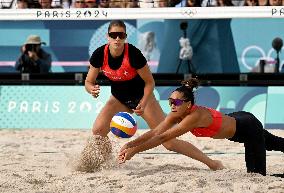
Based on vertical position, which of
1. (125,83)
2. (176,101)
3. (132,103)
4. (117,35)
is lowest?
(132,103)

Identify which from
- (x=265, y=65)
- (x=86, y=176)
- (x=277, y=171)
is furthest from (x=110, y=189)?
(x=265, y=65)

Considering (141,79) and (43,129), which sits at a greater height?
(141,79)

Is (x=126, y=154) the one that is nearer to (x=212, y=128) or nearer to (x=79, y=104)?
(x=212, y=128)

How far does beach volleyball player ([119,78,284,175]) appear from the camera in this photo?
19.3 feet

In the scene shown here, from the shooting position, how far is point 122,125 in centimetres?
661

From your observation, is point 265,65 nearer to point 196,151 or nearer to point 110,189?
point 196,151

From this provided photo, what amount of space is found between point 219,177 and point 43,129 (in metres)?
5.63

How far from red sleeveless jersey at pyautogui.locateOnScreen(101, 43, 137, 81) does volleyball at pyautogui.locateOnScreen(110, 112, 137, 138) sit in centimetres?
36

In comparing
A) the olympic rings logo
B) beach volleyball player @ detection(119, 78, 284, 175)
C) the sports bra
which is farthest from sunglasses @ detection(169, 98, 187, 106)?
the olympic rings logo

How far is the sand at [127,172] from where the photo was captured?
5.76 metres

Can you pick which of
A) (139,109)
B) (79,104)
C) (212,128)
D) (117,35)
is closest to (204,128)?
(212,128)

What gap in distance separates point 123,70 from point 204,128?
1.05 metres

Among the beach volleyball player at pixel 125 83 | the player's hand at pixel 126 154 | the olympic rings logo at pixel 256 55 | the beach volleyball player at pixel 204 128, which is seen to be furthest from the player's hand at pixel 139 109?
the olympic rings logo at pixel 256 55

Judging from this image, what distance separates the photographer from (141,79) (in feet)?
22.5
